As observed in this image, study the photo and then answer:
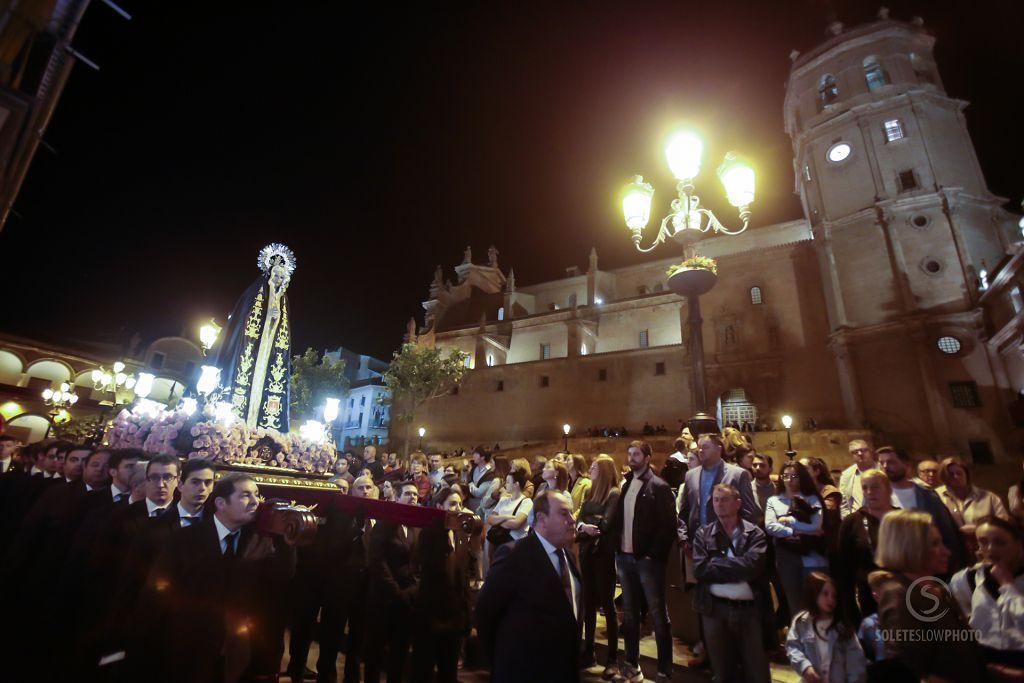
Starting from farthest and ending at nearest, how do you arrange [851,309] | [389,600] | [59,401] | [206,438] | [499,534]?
[851,309] < [59,401] < [206,438] < [499,534] < [389,600]

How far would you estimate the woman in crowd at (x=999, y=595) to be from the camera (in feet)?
9.83

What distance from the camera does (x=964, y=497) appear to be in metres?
5.05

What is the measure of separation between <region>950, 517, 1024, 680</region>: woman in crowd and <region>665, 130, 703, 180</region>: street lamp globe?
681 cm

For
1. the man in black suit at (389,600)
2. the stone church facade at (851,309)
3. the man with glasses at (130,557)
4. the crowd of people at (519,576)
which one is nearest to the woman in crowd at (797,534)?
the crowd of people at (519,576)

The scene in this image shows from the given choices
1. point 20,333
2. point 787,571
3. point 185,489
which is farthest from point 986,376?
point 20,333

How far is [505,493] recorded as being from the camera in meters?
6.46

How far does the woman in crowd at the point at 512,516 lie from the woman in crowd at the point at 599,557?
0.73 m

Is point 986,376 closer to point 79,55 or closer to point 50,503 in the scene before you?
point 50,503

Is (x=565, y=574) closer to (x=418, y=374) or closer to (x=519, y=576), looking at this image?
(x=519, y=576)

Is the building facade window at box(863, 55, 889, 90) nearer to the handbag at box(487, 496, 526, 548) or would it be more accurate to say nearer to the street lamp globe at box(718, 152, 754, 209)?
the street lamp globe at box(718, 152, 754, 209)

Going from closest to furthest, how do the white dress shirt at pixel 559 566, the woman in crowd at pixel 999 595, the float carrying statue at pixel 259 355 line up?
the woman in crowd at pixel 999 595
the white dress shirt at pixel 559 566
the float carrying statue at pixel 259 355

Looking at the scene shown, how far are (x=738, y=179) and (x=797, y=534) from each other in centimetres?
634

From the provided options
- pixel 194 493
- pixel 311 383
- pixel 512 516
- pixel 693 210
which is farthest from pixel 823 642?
pixel 311 383

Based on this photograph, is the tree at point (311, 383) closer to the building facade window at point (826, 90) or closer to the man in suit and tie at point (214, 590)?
the man in suit and tie at point (214, 590)
